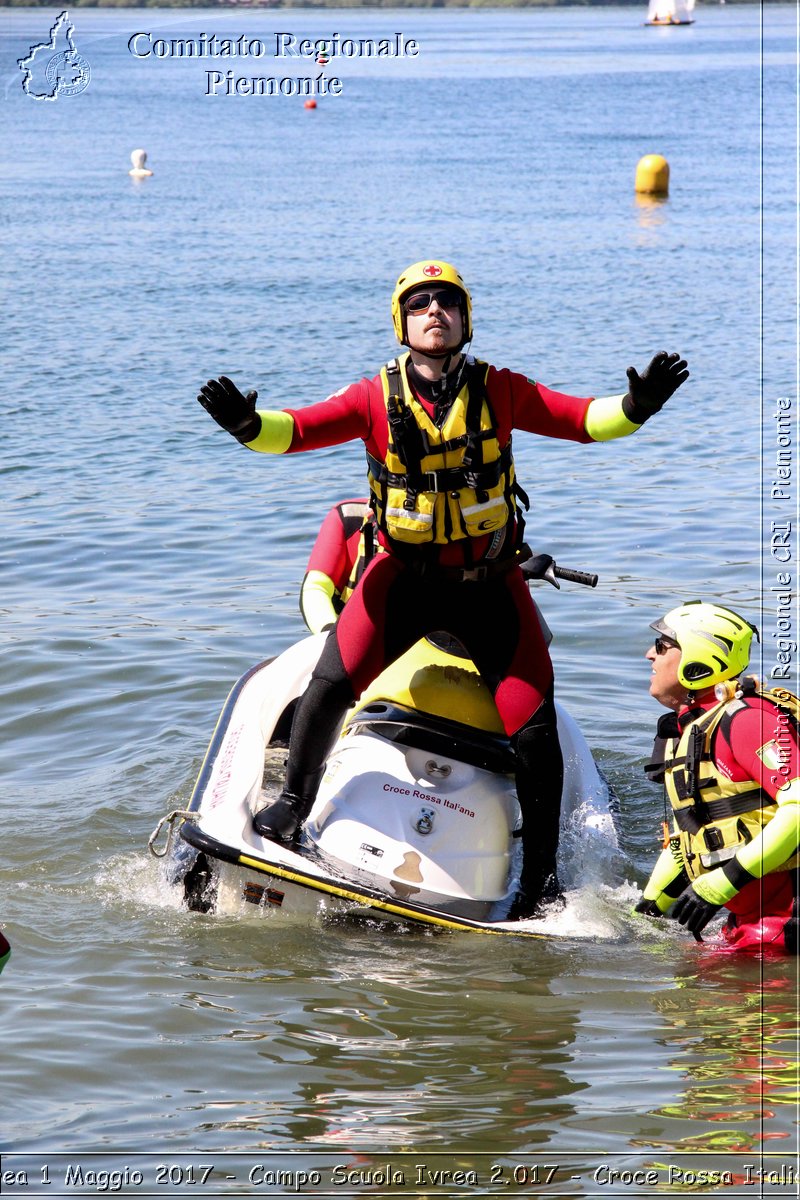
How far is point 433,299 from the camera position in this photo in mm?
4480

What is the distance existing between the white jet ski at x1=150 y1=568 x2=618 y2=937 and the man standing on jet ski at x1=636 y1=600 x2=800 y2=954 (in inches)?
22.0

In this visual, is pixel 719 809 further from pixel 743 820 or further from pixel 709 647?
pixel 709 647

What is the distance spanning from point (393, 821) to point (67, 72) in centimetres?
3101

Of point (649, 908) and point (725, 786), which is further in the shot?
point (649, 908)

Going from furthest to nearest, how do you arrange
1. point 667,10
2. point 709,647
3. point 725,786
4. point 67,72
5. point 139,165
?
point 667,10
point 67,72
point 139,165
point 709,647
point 725,786

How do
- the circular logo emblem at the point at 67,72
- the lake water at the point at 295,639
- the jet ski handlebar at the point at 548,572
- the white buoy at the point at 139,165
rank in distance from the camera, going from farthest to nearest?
the white buoy at the point at 139,165 < the circular logo emblem at the point at 67,72 < the jet ski handlebar at the point at 548,572 < the lake water at the point at 295,639

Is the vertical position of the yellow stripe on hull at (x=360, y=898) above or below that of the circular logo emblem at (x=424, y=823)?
Result: below

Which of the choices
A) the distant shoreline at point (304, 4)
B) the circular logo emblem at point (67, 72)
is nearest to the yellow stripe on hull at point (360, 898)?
the distant shoreline at point (304, 4)

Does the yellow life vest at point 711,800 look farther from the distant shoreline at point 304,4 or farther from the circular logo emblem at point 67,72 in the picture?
the circular logo emblem at point 67,72

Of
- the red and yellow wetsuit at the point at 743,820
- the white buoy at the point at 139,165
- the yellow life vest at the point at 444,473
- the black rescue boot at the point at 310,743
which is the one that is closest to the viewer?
the red and yellow wetsuit at the point at 743,820

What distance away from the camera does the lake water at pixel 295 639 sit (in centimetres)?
377

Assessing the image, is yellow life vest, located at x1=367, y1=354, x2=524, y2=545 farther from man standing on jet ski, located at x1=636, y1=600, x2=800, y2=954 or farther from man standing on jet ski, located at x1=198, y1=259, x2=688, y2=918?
man standing on jet ski, located at x1=636, y1=600, x2=800, y2=954

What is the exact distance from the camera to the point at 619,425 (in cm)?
447

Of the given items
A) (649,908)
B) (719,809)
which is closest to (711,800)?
(719,809)
